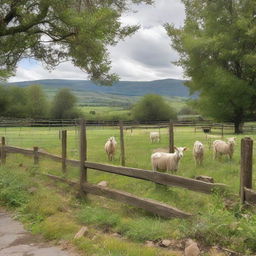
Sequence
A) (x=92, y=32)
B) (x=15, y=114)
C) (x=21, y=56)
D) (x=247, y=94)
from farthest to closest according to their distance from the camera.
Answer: (x=15, y=114)
(x=247, y=94)
(x=21, y=56)
(x=92, y=32)

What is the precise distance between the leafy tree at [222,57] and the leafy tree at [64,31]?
63.2 ft

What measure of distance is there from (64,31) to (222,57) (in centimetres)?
2430

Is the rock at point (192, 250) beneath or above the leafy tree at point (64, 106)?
beneath

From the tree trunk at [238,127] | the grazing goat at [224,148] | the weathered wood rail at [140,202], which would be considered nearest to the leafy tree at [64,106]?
the tree trunk at [238,127]

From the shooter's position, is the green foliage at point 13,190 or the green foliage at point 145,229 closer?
the green foliage at point 145,229

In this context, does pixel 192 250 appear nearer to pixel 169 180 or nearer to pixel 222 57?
pixel 169 180

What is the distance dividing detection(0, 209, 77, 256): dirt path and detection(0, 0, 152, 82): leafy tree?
8.99 meters

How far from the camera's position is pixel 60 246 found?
20.6 ft

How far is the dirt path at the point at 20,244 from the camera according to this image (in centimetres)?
604

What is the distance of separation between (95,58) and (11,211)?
1051 cm

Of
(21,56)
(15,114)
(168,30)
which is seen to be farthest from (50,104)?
(21,56)

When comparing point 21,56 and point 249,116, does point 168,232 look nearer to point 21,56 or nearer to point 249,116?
point 21,56

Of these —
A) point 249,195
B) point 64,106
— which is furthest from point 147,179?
point 64,106

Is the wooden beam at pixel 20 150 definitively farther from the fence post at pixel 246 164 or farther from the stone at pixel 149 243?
the fence post at pixel 246 164
